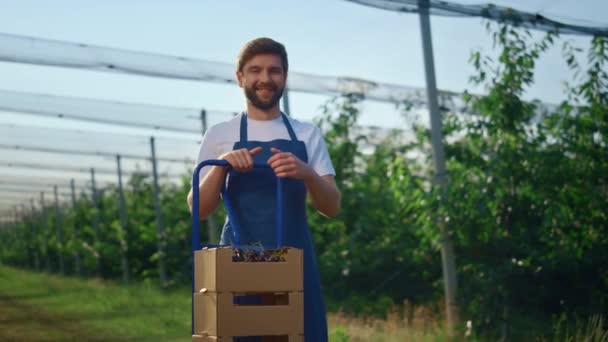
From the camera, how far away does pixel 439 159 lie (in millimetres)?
6816

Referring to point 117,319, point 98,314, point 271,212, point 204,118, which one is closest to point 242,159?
point 271,212

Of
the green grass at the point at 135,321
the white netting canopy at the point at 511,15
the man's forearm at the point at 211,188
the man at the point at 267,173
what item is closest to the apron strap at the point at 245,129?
the man at the point at 267,173

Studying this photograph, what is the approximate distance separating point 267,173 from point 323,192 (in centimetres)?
16

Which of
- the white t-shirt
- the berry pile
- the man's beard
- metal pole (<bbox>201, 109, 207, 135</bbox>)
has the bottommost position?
the berry pile

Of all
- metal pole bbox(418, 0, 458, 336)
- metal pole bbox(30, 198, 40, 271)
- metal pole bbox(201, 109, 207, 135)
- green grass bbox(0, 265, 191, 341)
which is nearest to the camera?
metal pole bbox(418, 0, 458, 336)

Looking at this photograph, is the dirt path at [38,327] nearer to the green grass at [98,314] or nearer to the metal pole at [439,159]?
the green grass at [98,314]

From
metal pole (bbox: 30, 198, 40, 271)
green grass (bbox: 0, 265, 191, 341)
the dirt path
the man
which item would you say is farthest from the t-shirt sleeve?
→ metal pole (bbox: 30, 198, 40, 271)

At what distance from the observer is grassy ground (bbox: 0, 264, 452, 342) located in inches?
277

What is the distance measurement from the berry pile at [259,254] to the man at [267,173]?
0.62 feet

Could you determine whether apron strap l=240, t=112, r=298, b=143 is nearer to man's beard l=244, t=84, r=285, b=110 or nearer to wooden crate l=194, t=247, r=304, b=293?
man's beard l=244, t=84, r=285, b=110

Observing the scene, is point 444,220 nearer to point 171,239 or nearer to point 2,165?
point 171,239

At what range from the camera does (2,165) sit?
19094 millimetres

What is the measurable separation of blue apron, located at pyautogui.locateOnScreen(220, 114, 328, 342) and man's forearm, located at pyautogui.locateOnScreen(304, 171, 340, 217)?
2.6 inches

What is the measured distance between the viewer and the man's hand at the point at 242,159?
2270 millimetres
